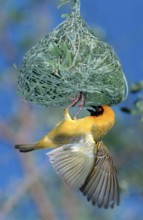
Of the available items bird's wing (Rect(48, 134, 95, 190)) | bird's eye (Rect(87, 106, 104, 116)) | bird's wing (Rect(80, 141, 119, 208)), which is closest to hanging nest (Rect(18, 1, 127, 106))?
bird's eye (Rect(87, 106, 104, 116))

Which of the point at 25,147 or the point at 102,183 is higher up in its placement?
the point at 25,147

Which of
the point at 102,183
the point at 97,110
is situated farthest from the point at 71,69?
the point at 102,183

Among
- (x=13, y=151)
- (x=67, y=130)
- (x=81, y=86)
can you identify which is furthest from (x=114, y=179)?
(x=13, y=151)

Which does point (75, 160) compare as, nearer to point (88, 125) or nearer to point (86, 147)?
point (86, 147)

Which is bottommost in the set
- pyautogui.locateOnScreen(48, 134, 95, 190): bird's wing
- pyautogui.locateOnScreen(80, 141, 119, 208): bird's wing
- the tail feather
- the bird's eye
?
pyautogui.locateOnScreen(80, 141, 119, 208): bird's wing

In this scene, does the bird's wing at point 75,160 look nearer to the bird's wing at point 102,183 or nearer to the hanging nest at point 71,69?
the bird's wing at point 102,183

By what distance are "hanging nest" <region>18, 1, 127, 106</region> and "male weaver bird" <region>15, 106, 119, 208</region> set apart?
129mm

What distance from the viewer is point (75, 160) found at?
388 centimetres

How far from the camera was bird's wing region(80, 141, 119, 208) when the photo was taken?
3895mm

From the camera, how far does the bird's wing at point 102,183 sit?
3895mm

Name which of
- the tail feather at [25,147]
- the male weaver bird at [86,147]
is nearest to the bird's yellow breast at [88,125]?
the male weaver bird at [86,147]

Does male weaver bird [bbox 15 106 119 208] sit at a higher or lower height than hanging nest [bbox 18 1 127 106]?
lower

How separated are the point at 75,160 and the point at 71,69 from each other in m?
0.59

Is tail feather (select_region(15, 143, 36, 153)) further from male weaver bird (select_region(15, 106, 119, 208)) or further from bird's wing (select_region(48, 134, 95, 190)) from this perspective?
bird's wing (select_region(48, 134, 95, 190))
